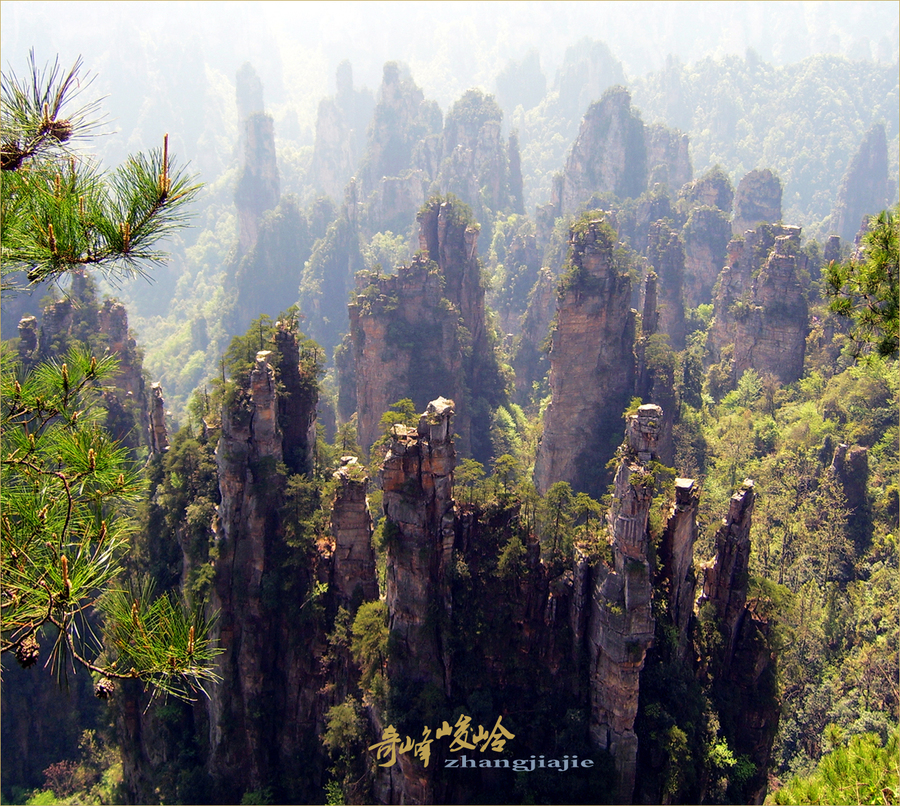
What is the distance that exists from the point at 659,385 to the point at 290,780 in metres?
23.8

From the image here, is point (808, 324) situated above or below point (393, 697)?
above

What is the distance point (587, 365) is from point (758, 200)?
35.7 metres

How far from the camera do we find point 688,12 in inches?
6668

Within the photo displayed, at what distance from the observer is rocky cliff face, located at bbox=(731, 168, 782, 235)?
63.6 metres

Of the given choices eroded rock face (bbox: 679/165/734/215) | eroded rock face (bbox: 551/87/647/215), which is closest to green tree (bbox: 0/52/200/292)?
eroded rock face (bbox: 679/165/734/215)

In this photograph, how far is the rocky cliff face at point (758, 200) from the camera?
6359 cm

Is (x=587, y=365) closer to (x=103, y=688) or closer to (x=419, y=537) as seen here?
(x=419, y=537)

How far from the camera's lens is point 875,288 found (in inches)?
342

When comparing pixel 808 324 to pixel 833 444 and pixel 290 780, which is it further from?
pixel 290 780

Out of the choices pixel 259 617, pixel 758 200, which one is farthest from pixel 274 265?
pixel 259 617

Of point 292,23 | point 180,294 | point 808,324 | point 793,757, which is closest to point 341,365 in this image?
point 808,324

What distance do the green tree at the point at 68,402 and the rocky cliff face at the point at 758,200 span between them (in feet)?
207

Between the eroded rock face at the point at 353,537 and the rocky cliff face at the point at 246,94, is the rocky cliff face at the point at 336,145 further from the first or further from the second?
the eroded rock face at the point at 353,537

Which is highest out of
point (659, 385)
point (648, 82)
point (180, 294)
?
point (648, 82)
